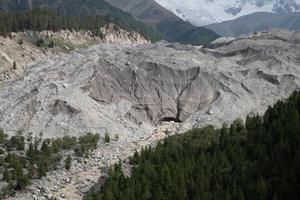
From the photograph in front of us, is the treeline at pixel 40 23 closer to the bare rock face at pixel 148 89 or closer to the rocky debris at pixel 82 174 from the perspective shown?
the bare rock face at pixel 148 89

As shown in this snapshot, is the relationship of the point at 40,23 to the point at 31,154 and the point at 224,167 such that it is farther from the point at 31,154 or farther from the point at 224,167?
the point at 224,167

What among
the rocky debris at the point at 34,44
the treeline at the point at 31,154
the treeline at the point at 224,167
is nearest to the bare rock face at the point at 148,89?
the treeline at the point at 31,154

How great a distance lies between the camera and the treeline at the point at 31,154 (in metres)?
71.8

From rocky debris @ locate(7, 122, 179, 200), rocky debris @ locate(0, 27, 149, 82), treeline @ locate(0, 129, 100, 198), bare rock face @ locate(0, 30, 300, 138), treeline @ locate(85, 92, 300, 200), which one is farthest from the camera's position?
rocky debris @ locate(0, 27, 149, 82)

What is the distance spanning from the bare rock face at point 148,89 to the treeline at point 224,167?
12986mm

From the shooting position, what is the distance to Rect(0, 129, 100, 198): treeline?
71.8 m

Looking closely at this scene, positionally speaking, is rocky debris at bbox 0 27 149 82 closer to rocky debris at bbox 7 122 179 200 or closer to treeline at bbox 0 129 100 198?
treeline at bbox 0 129 100 198

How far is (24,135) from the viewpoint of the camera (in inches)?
3381

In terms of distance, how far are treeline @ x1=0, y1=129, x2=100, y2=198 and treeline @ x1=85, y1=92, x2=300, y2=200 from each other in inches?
323

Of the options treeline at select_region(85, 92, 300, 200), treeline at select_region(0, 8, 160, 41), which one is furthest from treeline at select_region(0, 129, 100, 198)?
treeline at select_region(0, 8, 160, 41)

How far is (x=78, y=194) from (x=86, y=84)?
32.1 m

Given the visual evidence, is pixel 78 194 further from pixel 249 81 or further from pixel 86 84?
pixel 249 81

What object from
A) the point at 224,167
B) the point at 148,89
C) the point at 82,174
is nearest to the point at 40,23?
the point at 148,89

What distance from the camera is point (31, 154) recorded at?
7775 cm
